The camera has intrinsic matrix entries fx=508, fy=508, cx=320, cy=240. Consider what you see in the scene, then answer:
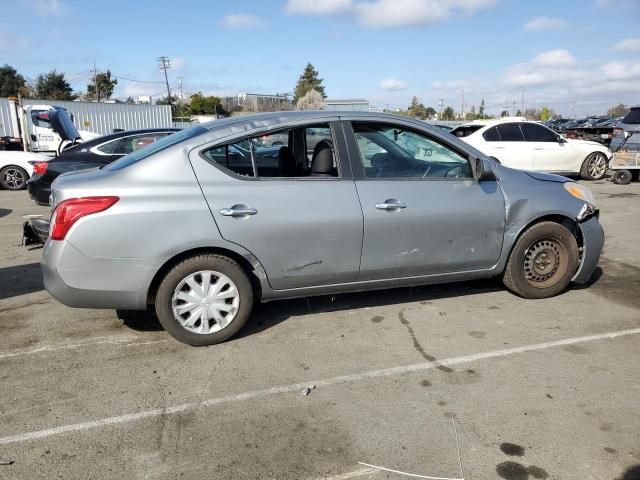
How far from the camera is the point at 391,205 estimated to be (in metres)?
4.02

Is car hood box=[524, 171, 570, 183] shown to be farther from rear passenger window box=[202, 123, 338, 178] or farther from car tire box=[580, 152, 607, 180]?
car tire box=[580, 152, 607, 180]

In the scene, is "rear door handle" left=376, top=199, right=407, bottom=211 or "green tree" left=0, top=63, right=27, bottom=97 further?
"green tree" left=0, top=63, right=27, bottom=97

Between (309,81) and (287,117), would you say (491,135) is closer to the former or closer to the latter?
(287,117)

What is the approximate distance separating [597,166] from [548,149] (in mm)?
1873

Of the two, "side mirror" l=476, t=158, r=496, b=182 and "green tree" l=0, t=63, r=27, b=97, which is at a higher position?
"green tree" l=0, t=63, r=27, b=97

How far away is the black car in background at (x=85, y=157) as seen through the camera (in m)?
9.00

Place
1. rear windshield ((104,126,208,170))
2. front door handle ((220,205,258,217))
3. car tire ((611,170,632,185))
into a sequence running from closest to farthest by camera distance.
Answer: front door handle ((220,205,258,217)), rear windshield ((104,126,208,170)), car tire ((611,170,632,185))

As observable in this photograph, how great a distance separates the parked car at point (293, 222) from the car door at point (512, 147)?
804cm

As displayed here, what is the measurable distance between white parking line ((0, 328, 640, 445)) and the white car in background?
Answer: 8810 mm

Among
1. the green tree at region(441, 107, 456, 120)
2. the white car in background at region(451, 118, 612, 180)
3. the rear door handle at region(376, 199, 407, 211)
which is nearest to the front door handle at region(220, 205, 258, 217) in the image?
the rear door handle at region(376, 199, 407, 211)

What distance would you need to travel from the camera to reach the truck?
12.9 meters

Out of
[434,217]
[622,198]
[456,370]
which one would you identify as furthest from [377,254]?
[622,198]

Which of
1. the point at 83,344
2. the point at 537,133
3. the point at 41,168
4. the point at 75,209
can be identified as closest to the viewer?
the point at 75,209

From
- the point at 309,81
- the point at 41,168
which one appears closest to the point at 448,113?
the point at 309,81
